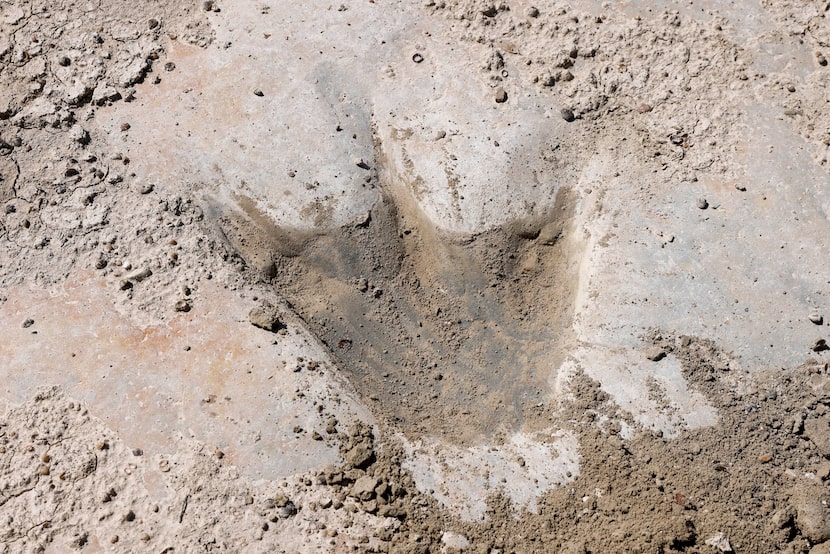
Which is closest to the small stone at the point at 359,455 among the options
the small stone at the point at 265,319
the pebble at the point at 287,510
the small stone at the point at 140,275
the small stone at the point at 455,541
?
the pebble at the point at 287,510

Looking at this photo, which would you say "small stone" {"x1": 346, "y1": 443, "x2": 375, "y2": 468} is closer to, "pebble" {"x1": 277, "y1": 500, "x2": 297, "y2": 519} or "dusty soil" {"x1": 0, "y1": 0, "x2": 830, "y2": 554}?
"dusty soil" {"x1": 0, "y1": 0, "x2": 830, "y2": 554}

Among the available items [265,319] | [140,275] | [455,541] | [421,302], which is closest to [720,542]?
[455,541]

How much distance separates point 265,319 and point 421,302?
138cm

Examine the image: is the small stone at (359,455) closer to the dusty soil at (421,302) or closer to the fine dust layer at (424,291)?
the dusty soil at (421,302)

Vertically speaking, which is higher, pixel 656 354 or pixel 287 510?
pixel 656 354

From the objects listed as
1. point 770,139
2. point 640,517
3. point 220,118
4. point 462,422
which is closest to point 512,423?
point 462,422

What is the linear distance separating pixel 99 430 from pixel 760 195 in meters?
5.55

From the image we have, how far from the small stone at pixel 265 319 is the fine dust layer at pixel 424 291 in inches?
16.3

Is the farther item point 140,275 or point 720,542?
point 140,275

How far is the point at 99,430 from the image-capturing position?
16.1 feet

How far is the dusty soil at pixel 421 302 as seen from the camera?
4707 mm

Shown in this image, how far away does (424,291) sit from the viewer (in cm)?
590

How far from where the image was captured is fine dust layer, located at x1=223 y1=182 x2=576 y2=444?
5.67 metres

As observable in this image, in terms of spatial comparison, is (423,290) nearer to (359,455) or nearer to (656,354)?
(359,455)
